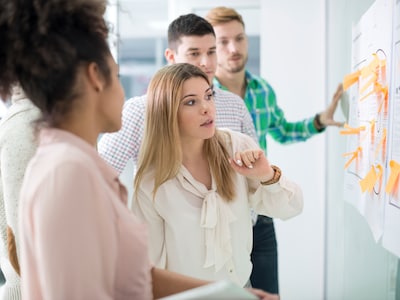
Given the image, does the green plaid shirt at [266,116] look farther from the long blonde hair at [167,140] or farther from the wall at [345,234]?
the long blonde hair at [167,140]

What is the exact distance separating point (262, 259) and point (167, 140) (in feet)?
2.29

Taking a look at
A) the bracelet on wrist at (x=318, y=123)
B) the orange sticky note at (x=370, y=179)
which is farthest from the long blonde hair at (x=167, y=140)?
the bracelet on wrist at (x=318, y=123)

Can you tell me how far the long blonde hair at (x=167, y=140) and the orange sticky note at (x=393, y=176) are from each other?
465mm

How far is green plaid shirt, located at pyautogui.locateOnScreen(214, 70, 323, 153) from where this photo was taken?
2.32m

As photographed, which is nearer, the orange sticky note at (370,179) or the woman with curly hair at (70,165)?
the woman with curly hair at (70,165)

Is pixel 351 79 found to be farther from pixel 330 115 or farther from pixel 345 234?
pixel 345 234

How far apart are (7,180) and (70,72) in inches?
18.3

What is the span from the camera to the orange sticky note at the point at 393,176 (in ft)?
3.83

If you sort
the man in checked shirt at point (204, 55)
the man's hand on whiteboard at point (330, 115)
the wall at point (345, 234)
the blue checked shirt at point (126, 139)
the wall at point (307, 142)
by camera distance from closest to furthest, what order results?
1. the wall at point (345, 234)
2. the blue checked shirt at point (126, 139)
3. the man in checked shirt at point (204, 55)
4. the man's hand on whiteboard at point (330, 115)
5. the wall at point (307, 142)

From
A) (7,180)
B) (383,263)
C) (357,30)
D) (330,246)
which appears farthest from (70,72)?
(330,246)

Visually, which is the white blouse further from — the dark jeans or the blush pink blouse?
the blush pink blouse

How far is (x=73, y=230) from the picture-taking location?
2.36 ft

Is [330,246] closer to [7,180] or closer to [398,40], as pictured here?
[398,40]

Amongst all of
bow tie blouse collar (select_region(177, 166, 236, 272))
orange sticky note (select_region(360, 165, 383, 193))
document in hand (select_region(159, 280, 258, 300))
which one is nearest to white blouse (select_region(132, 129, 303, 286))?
bow tie blouse collar (select_region(177, 166, 236, 272))
